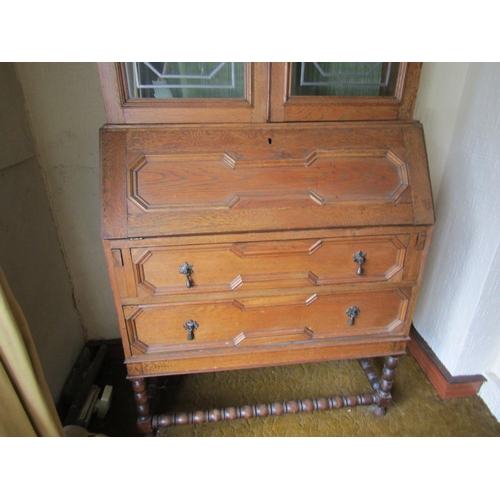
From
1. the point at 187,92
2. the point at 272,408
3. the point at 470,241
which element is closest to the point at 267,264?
the point at 187,92

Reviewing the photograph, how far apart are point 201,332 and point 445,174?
1232 millimetres

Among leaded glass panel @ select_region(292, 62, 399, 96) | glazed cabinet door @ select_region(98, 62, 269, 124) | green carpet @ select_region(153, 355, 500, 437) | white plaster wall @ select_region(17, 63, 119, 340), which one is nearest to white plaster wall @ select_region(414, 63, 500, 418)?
green carpet @ select_region(153, 355, 500, 437)

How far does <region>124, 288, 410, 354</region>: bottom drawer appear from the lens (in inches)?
43.5

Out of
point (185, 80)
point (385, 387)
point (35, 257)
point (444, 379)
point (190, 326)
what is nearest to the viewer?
point (185, 80)

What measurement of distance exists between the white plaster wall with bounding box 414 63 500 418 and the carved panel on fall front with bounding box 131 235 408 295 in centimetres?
Answer: 45

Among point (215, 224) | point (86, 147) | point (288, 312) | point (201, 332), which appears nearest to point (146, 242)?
point (215, 224)

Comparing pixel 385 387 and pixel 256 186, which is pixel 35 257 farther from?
pixel 385 387

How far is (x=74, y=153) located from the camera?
54.2 inches

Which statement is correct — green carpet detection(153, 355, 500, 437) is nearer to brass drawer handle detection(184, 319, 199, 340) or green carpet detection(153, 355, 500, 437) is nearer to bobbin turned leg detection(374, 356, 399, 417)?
bobbin turned leg detection(374, 356, 399, 417)

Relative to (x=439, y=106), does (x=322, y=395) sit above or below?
below

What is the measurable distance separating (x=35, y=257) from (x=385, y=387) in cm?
149

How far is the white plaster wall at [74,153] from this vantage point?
1.27m

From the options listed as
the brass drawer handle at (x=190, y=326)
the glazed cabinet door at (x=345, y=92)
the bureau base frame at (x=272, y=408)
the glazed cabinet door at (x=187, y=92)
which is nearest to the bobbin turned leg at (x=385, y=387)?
the bureau base frame at (x=272, y=408)

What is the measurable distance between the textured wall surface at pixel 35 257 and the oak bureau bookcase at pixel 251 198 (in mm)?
441
